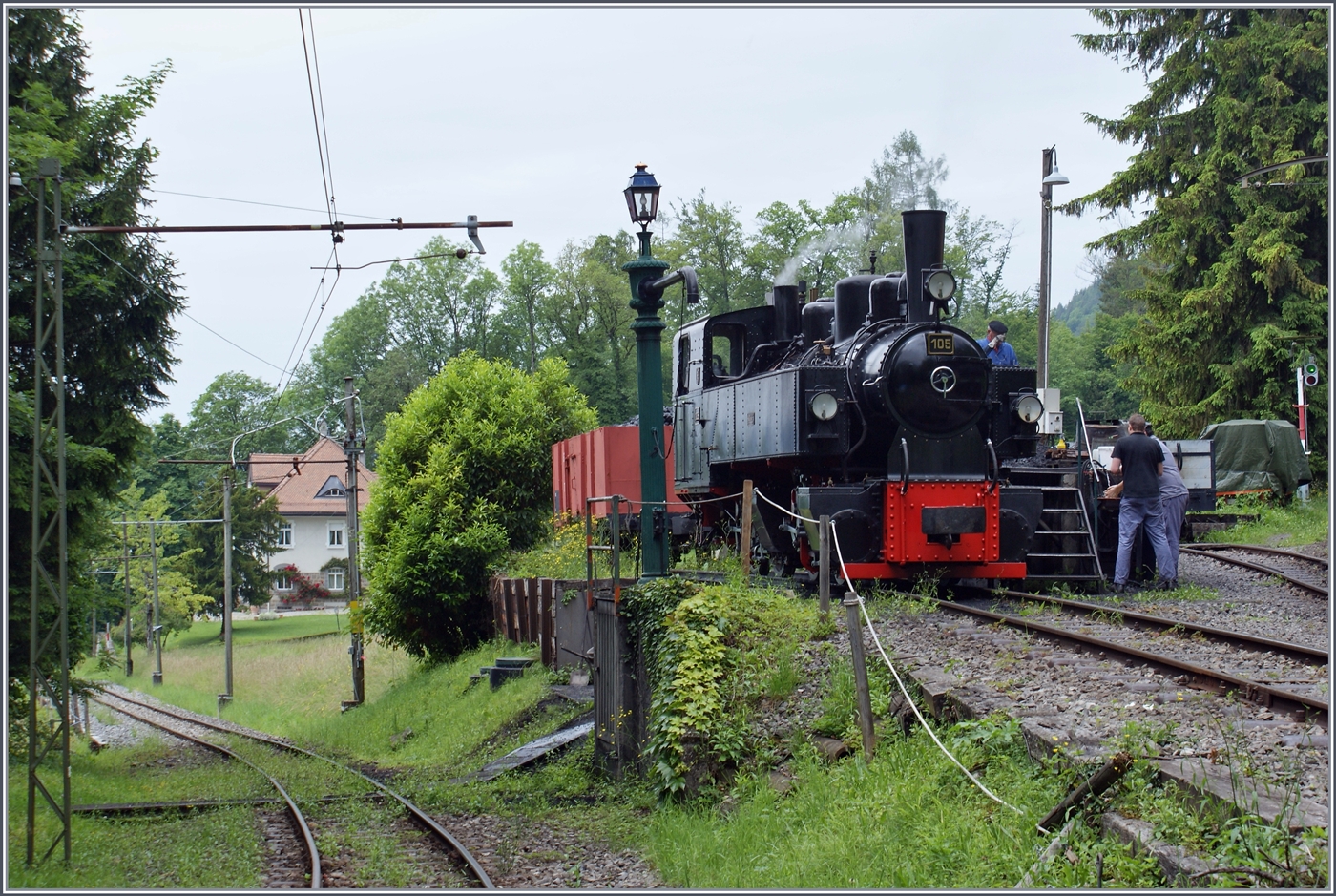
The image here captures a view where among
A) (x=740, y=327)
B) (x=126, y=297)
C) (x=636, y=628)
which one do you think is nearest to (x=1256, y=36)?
(x=740, y=327)

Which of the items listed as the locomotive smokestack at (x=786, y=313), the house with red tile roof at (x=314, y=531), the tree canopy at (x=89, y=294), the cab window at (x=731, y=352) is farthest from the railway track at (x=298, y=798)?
the house with red tile roof at (x=314, y=531)

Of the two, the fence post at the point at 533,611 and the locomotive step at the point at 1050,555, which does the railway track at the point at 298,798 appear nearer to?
the fence post at the point at 533,611

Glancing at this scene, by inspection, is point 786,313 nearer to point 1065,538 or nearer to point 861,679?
point 1065,538

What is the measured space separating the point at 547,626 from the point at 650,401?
8300 mm

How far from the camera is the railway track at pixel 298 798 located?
8.66 meters

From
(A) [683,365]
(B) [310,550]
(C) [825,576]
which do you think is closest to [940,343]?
(C) [825,576]

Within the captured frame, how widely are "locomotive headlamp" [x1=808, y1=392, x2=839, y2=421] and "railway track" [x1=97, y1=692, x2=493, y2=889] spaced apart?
5273 mm

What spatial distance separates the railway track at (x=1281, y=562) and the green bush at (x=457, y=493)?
14.7 m

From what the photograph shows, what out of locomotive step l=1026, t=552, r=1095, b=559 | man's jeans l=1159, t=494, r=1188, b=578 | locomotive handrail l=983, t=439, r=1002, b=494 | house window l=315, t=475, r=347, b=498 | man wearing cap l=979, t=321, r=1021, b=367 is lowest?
locomotive step l=1026, t=552, r=1095, b=559

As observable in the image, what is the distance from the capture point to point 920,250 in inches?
477

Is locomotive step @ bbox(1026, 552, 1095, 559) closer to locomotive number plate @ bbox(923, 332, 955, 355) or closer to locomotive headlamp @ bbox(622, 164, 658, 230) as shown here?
Answer: locomotive number plate @ bbox(923, 332, 955, 355)

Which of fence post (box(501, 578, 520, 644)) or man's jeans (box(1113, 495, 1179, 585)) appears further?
fence post (box(501, 578, 520, 644))

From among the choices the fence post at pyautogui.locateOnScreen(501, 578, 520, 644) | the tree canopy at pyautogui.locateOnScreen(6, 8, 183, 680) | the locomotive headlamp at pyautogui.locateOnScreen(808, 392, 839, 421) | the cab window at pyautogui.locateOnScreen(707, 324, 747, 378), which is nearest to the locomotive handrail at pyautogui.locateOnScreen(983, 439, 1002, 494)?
the locomotive headlamp at pyautogui.locateOnScreen(808, 392, 839, 421)

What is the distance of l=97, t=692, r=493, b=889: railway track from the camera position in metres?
8.66
